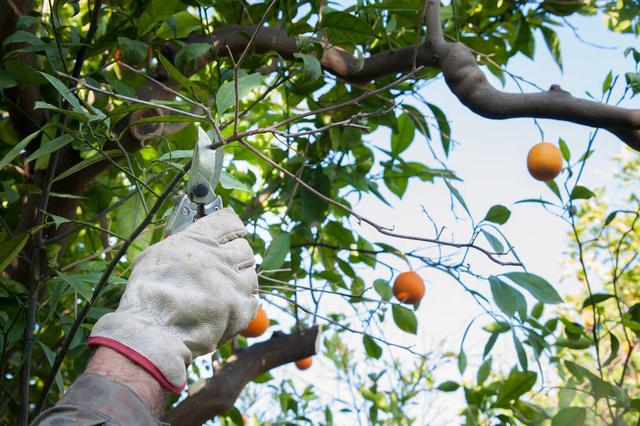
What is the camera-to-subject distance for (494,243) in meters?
1.25

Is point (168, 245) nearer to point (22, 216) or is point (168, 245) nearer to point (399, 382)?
point (22, 216)

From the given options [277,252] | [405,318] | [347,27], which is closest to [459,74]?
[347,27]

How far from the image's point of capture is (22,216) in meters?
1.52

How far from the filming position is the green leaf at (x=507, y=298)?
1.35m

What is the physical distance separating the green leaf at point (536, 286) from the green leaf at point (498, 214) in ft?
0.29

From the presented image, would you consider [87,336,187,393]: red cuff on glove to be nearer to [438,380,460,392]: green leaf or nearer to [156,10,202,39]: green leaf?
[156,10,202,39]: green leaf

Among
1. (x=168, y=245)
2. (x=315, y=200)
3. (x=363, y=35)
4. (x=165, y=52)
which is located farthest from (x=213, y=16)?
(x=168, y=245)

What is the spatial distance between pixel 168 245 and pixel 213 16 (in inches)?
37.6

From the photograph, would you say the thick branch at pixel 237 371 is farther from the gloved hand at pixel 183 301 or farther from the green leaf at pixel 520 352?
the gloved hand at pixel 183 301

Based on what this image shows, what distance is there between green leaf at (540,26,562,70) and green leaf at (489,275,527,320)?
0.76m

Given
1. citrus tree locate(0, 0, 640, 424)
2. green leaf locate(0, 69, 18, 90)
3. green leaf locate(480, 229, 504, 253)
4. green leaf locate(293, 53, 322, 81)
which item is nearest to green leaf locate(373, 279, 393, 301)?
citrus tree locate(0, 0, 640, 424)

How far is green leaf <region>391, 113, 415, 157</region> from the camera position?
180cm

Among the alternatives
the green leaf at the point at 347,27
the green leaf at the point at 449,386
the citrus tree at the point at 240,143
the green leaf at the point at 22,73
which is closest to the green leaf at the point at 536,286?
the citrus tree at the point at 240,143

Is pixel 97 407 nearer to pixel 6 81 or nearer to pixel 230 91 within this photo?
pixel 230 91
